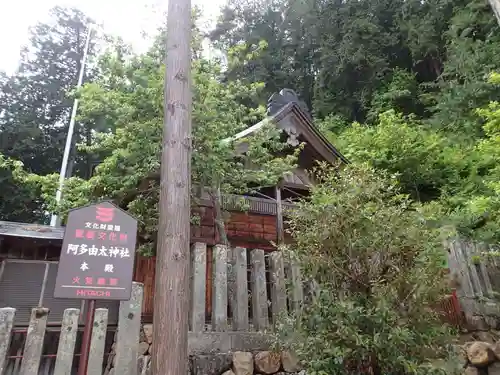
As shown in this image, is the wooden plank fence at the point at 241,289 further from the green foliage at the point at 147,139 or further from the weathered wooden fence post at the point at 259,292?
the green foliage at the point at 147,139

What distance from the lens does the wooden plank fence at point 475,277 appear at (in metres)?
5.82

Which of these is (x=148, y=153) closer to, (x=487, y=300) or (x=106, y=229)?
(x=106, y=229)

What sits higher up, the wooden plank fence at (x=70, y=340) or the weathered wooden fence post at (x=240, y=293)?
the weathered wooden fence post at (x=240, y=293)

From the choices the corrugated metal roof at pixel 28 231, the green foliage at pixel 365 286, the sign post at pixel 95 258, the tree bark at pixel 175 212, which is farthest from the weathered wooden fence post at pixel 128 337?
the corrugated metal roof at pixel 28 231

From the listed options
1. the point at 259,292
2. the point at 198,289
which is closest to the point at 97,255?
the point at 198,289

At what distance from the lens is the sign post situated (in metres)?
2.92

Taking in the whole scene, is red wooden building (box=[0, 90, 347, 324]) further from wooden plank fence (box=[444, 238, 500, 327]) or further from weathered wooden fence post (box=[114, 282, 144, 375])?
weathered wooden fence post (box=[114, 282, 144, 375])

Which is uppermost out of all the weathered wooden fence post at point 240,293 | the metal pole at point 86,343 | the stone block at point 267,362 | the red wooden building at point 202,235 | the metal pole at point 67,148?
the metal pole at point 67,148

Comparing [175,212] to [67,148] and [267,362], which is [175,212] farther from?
[67,148]

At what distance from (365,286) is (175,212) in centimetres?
205

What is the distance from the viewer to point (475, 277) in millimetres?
6219

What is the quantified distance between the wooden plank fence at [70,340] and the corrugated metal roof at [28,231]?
5.67 m

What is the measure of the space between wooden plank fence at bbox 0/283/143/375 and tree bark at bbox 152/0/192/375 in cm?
32

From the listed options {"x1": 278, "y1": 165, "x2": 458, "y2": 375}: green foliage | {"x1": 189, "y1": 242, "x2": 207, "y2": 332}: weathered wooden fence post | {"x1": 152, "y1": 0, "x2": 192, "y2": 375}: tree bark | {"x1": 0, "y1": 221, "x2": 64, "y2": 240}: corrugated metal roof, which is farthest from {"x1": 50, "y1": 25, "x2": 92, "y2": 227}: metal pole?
{"x1": 278, "y1": 165, "x2": 458, "y2": 375}: green foliage
